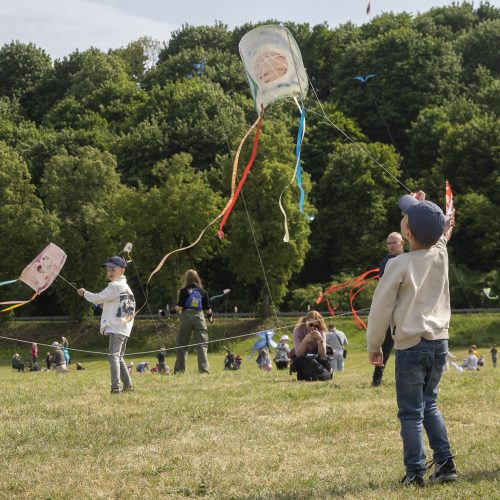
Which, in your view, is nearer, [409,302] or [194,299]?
[409,302]

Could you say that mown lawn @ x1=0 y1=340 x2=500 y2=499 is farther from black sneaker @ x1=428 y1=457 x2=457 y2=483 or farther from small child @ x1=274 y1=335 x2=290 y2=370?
small child @ x1=274 y1=335 x2=290 y2=370

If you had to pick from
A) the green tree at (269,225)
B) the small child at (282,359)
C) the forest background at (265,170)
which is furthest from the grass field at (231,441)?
the green tree at (269,225)

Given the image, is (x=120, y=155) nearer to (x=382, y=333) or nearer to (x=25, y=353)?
(x=25, y=353)

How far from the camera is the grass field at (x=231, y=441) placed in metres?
7.63

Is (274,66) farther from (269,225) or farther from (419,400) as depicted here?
(269,225)

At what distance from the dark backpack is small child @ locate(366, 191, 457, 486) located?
9.74 m

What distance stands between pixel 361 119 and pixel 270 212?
20.8 metres

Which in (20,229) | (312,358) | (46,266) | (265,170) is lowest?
(312,358)

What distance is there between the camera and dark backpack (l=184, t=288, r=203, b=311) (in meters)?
17.0

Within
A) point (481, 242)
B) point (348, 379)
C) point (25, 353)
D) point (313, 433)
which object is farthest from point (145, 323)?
point (313, 433)

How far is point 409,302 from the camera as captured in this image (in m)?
7.36

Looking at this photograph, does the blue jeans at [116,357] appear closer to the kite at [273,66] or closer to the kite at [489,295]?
the kite at [273,66]

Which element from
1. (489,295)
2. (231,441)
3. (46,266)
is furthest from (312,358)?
(489,295)

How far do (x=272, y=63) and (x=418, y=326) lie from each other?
274 inches
